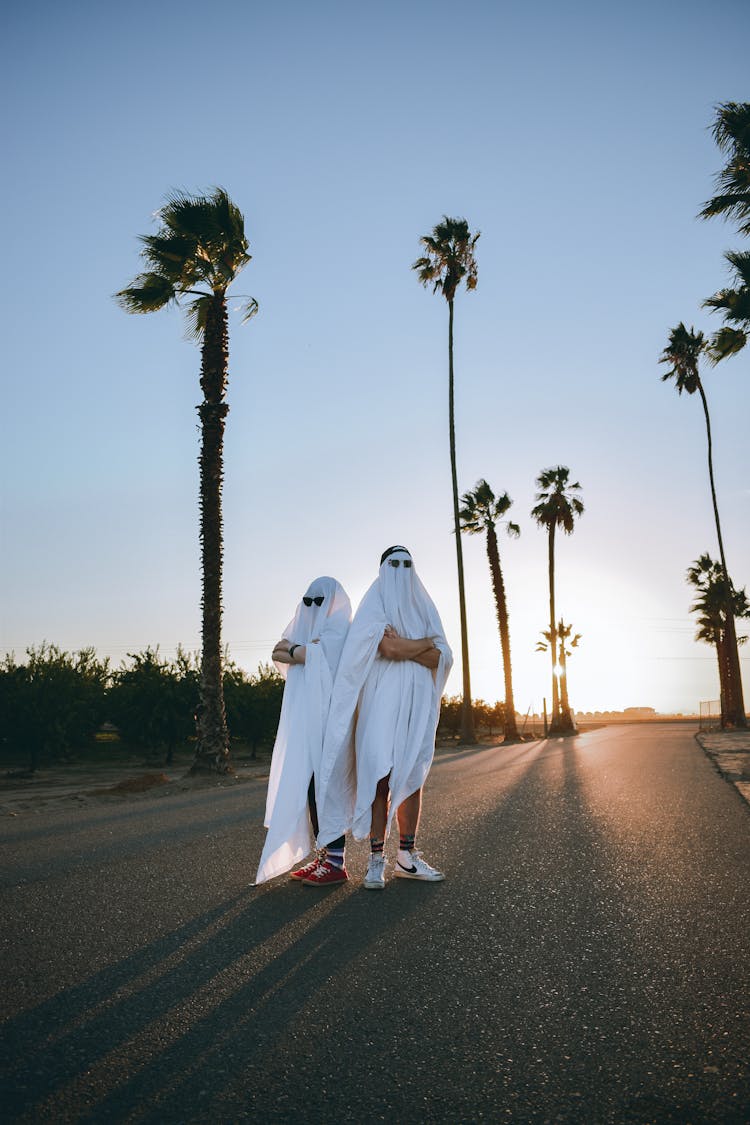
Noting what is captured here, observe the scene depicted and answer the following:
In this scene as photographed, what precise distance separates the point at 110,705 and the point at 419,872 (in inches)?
1129

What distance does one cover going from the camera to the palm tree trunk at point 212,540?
18.2 meters

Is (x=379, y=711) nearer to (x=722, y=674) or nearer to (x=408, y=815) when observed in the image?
(x=408, y=815)

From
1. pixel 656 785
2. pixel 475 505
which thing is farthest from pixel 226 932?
pixel 475 505

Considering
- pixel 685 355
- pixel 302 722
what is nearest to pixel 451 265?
pixel 685 355

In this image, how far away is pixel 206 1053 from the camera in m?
2.71

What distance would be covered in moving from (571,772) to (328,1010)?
536 inches

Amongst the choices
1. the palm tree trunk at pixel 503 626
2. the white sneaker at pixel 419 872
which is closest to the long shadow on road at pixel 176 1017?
the white sneaker at pixel 419 872

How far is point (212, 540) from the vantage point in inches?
741

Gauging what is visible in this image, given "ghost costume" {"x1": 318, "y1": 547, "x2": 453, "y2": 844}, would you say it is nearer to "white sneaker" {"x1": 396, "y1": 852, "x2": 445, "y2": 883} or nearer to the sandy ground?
"white sneaker" {"x1": 396, "y1": 852, "x2": 445, "y2": 883}

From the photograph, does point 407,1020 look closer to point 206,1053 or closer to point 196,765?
point 206,1053

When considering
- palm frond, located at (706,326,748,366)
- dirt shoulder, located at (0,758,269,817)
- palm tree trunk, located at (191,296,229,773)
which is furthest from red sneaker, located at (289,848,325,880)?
palm frond, located at (706,326,748,366)

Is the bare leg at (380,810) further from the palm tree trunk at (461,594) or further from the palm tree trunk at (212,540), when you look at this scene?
the palm tree trunk at (461,594)

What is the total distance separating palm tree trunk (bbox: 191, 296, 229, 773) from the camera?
1817cm

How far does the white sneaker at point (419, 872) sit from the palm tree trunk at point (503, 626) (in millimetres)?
38160
